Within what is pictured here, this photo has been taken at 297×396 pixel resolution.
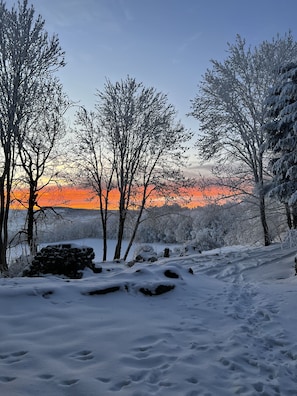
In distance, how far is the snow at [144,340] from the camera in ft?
9.69

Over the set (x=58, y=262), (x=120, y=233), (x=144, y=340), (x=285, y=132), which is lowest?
(x=144, y=340)

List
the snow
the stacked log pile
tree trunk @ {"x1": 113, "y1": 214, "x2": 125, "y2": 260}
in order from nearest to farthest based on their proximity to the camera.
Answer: the snow → the stacked log pile → tree trunk @ {"x1": 113, "y1": 214, "x2": 125, "y2": 260}

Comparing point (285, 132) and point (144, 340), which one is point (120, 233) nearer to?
point (285, 132)

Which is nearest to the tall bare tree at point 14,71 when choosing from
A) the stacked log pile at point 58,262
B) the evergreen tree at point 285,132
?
the stacked log pile at point 58,262

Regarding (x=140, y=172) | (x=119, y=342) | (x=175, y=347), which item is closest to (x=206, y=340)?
(x=175, y=347)

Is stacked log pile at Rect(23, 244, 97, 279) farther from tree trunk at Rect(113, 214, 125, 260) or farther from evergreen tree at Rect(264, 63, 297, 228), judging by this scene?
tree trunk at Rect(113, 214, 125, 260)

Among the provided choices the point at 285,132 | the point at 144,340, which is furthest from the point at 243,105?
the point at 144,340

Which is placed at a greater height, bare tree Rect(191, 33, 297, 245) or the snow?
bare tree Rect(191, 33, 297, 245)

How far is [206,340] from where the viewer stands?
4.20 meters

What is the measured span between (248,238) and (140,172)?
8.05 metres

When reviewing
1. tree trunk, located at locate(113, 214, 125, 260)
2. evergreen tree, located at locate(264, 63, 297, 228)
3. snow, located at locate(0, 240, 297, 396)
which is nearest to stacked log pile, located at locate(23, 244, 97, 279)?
snow, located at locate(0, 240, 297, 396)

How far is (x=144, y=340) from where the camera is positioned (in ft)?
13.2

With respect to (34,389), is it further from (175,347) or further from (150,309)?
(150,309)

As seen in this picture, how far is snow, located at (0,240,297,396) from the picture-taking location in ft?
9.69
